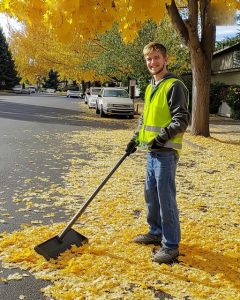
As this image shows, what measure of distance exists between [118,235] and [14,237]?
46.4 inches

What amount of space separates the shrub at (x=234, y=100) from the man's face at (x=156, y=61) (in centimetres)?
2120

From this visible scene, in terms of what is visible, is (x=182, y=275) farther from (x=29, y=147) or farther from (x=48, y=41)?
(x=48, y=41)

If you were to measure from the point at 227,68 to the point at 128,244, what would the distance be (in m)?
26.3

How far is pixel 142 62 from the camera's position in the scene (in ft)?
87.8

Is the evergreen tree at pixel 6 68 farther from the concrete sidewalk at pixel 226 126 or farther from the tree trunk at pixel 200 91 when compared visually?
the tree trunk at pixel 200 91

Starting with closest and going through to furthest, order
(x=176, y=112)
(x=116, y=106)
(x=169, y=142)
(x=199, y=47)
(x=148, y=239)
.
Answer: (x=176, y=112) < (x=169, y=142) < (x=148, y=239) < (x=199, y=47) < (x=116, y=106)

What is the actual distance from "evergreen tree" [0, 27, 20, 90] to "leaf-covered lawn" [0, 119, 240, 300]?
65469 mm

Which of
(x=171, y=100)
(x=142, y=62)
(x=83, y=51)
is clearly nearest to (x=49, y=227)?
(x=171, y=100)

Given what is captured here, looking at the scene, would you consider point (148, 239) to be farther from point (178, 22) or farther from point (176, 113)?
point (178, 22)

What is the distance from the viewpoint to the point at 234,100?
79.5 feet

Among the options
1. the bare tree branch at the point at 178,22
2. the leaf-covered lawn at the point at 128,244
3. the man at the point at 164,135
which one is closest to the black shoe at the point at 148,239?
the leaf-covered lawn at the point at 128,244

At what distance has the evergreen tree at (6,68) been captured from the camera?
227 ft

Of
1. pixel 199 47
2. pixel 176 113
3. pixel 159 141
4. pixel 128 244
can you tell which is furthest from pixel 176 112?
pixel 199 47

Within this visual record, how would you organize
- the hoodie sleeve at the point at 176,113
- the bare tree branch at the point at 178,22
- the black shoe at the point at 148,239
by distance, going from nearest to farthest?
the hoodie sleeve at the point at 176,113 < the black shoe at the point at 148,239 < the bare tree branch at the point at 178,22
